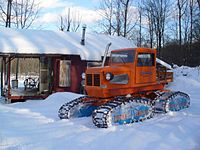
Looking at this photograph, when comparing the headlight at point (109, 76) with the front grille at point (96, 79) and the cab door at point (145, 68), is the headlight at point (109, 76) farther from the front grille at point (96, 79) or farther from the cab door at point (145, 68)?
the cab door at point (145, 68)

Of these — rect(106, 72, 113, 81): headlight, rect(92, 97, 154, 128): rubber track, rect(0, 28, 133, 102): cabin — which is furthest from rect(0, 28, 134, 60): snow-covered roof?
rect(92, 97, 154, 128): rubber track

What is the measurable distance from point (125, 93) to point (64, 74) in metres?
8.30

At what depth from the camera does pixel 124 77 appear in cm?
971

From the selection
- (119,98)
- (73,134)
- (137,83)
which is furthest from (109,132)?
(137,83)

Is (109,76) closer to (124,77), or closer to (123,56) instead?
(124,77)

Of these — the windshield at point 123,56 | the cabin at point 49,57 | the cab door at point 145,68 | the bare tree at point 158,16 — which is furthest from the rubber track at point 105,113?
the bare tree at point 158,16

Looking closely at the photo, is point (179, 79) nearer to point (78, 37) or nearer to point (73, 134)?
point (78, 37)

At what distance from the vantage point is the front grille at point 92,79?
955cm

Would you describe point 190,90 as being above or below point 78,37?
below

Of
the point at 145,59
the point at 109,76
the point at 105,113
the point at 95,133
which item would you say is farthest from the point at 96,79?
the point at 95,133

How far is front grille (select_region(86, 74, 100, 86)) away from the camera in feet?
31.3

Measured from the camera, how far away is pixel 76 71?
1783 cm

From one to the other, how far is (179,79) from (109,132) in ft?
41.8

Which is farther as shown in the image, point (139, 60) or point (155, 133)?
point (139, 60)
